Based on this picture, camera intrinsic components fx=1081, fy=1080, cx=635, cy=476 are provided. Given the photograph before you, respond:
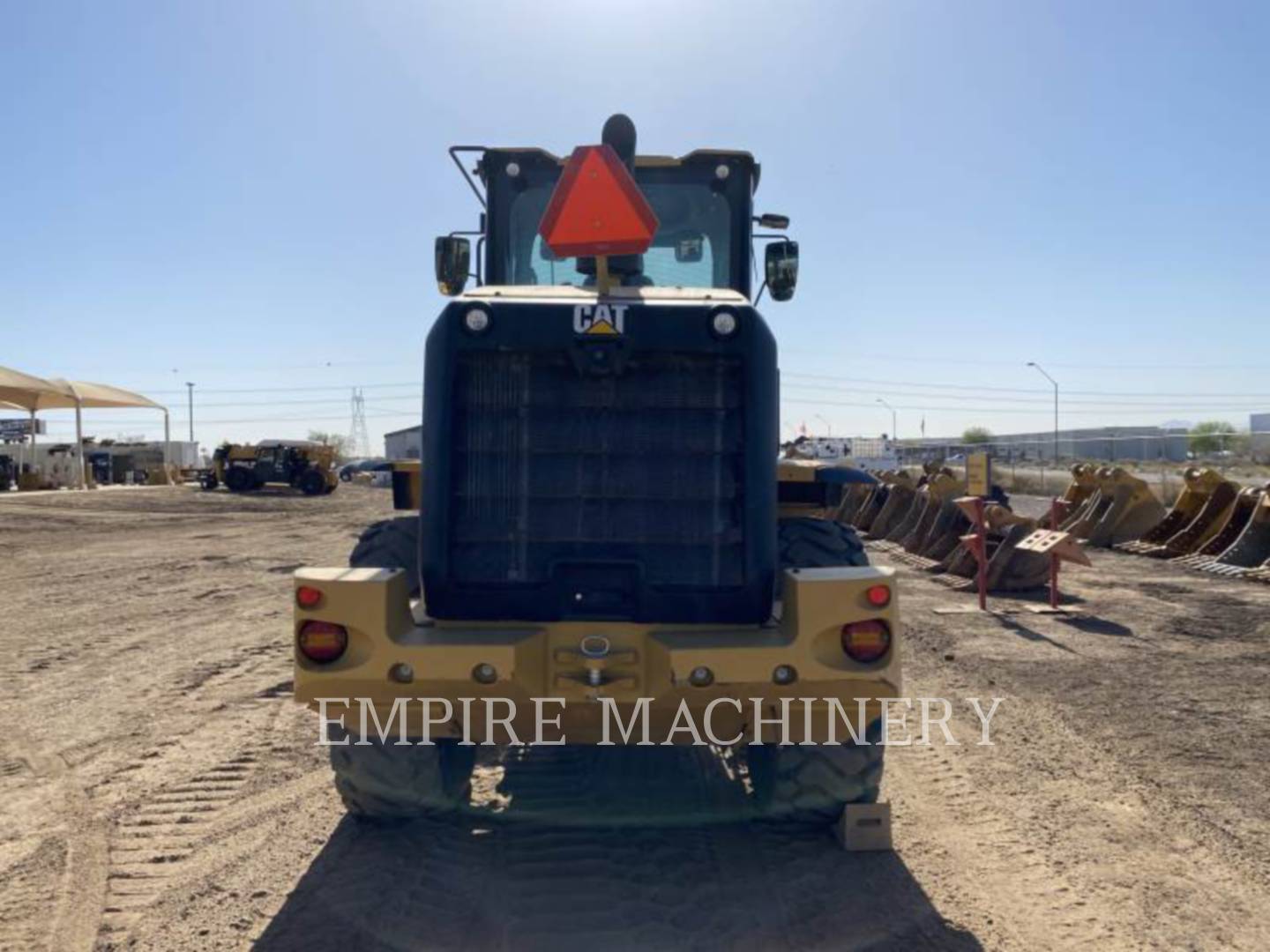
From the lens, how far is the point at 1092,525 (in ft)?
60.3

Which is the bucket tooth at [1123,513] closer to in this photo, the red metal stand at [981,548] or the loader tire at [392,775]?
the red metal stand at [981,548]

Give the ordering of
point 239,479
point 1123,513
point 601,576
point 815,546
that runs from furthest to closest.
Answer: point 239,479
point 1123,513
point 815,546
point 601,576

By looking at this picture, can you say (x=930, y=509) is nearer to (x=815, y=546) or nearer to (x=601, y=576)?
(x=815, y=546)

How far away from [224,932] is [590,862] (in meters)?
1.42

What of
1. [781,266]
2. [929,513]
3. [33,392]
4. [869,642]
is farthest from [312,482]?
[869,642]

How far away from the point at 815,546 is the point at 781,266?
2.01 m

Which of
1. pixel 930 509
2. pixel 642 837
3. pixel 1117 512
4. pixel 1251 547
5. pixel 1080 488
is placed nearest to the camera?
pixel 642 837

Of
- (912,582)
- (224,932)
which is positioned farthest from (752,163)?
(912,582)

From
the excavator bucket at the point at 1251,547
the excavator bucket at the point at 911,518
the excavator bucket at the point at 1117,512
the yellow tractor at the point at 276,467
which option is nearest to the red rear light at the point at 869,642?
the excavator bucket at the point at 1251,547

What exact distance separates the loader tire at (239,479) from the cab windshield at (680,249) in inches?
1637

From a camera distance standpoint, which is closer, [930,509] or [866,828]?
[866,828]

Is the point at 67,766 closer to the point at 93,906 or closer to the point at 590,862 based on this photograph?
→ the point at 93,906

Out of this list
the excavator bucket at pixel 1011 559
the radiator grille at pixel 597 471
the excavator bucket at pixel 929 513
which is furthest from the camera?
the excavator bucket at pixel 929 513

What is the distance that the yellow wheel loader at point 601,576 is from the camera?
4141 mm
